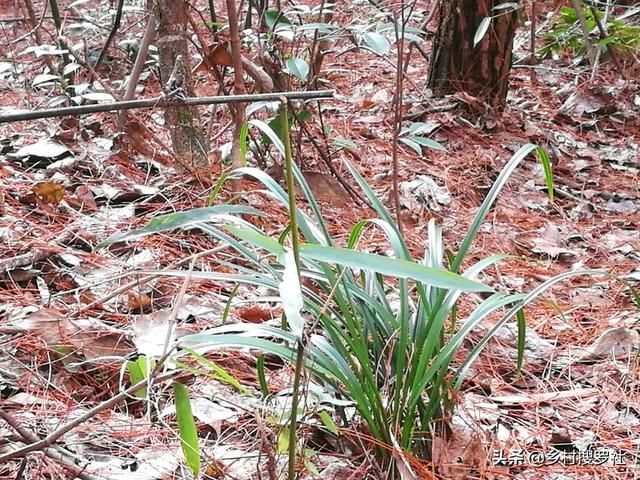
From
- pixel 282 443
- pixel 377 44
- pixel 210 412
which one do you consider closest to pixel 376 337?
pixel 282 443

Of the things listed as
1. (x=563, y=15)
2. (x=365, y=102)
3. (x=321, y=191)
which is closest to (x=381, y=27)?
(x=321, y=191)

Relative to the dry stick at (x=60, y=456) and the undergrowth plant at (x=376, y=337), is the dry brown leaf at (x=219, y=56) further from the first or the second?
the dry stick at (x=60, y=456)

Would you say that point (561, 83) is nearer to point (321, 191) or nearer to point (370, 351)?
point (321, 191)

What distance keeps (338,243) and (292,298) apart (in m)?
1.40

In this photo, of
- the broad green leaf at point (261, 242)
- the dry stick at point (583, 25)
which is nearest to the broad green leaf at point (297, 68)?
the broad green leaf at point (261, 242)

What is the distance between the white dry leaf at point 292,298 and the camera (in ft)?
2.45

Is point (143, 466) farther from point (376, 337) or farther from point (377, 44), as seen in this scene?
point (377, 44)

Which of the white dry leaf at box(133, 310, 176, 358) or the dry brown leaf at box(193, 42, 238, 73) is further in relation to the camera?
the dry brown leaf at box(193, 42, 238, 73)

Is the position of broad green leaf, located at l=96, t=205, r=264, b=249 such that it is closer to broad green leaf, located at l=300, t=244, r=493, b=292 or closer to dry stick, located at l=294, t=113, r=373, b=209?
broad green leaf, located at l=300, t=244, r=493, b=292

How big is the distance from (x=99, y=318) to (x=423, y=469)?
82cm

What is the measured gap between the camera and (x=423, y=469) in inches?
44.5

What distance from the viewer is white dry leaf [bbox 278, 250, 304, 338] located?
75 centimetres

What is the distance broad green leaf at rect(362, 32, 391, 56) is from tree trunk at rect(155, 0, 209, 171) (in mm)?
700

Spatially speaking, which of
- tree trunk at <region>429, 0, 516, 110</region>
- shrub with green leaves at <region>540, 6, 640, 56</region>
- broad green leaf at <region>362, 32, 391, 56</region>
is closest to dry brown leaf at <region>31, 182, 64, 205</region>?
broad green leaf at <region>362, 32, 391, 56</region>
